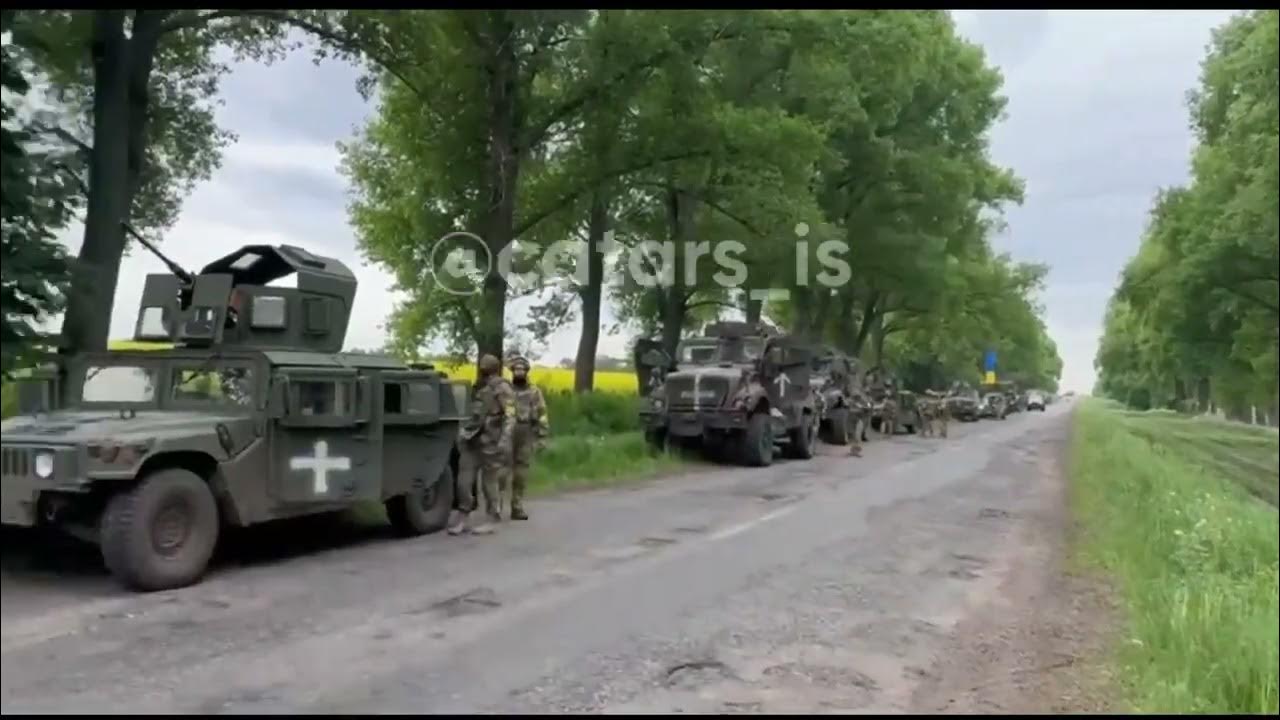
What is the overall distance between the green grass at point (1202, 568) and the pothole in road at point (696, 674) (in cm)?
156

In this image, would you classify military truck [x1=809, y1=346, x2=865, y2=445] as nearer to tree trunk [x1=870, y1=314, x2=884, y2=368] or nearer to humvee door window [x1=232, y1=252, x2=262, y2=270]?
tree trunk [x1=870, y1=314, x2=884, y2=368]

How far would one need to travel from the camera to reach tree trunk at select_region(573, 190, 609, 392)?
1450 cm

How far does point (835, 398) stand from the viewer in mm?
24078

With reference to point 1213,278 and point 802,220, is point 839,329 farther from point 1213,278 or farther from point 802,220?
point 1213,278

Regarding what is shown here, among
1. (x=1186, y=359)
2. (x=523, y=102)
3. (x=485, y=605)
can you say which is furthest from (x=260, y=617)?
(x=523, y=102)

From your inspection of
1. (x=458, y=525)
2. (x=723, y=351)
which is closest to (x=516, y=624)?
(x=458, y=525)

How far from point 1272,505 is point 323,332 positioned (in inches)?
203

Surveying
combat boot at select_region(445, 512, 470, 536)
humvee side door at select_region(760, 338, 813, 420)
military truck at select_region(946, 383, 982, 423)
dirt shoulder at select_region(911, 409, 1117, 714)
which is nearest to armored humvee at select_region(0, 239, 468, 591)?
combat boot at select_region(445, 512, 470, 536)

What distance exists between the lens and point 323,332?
686cm

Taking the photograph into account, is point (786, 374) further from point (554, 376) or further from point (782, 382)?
point (554, 376)

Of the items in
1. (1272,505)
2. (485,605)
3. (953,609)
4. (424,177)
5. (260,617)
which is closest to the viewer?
(1272,505)

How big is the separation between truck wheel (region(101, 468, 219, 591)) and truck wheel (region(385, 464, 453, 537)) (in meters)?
2.10

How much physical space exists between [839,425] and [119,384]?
19669mm
